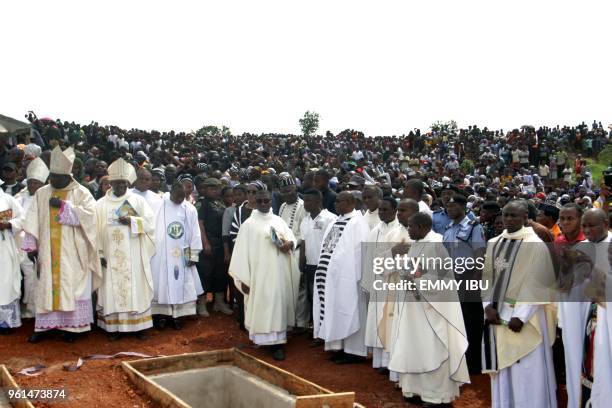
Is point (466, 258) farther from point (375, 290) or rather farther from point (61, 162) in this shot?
point (61, 162)

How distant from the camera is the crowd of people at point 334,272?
5.30 metres

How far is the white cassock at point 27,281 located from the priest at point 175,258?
1.55m

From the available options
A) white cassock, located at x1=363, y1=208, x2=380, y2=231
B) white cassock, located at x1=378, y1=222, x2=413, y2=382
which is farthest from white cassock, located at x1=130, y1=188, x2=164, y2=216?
white cassock, located at x1=378, y1=222, x2=413, y2=382

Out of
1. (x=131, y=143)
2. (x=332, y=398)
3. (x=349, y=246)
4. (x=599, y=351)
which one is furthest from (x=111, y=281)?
(x=131, y=143)

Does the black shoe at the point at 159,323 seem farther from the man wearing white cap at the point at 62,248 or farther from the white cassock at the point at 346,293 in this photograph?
the white cassock at the point at 346,293

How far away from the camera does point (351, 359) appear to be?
726 cm

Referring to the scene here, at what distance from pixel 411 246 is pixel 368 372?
181 centimetres

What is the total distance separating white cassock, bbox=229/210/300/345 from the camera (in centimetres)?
740

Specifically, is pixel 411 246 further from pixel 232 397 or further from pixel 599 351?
pixel 232 397

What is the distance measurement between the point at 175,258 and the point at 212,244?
762 mm

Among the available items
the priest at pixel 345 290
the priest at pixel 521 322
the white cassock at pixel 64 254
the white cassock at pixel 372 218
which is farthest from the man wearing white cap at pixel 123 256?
the priest at pixel 521 322

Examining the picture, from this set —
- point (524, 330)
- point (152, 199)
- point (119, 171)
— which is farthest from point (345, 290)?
point (119, 171)

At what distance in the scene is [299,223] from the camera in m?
8.33

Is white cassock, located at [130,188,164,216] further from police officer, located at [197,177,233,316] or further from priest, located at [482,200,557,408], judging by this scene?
priest, located at [482,200,557,408]
